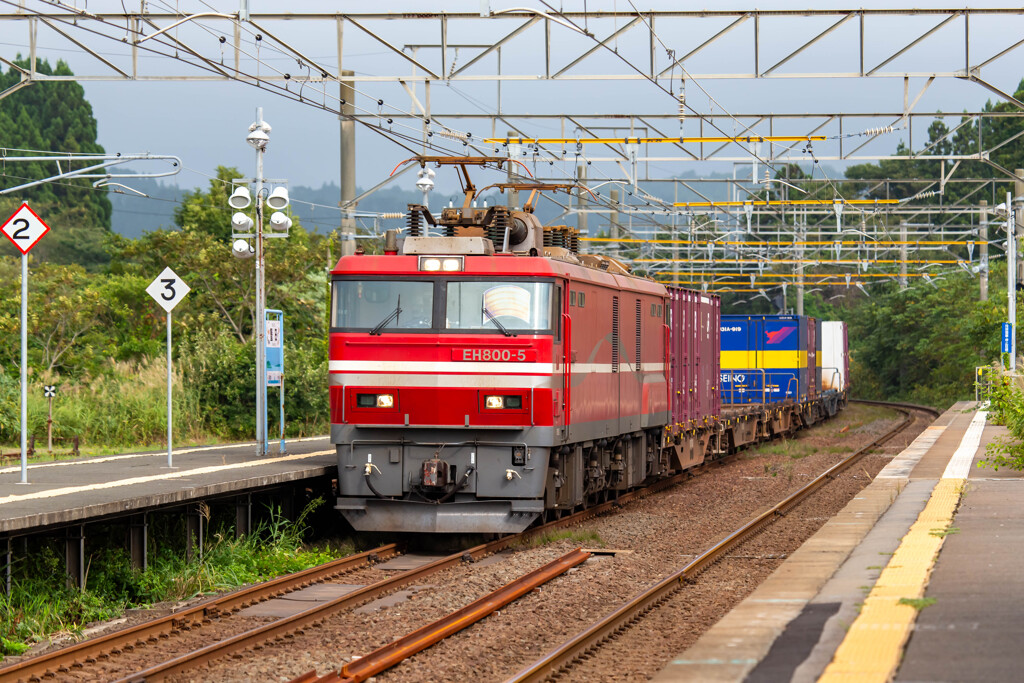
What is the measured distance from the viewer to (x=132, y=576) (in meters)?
12.3

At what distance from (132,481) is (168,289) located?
303 centimetres

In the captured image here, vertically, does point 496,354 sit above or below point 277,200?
below

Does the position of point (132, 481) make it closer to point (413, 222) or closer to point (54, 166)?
point (413, 222)

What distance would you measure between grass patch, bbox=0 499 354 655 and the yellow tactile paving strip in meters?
6.23

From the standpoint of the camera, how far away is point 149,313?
40.2 meters

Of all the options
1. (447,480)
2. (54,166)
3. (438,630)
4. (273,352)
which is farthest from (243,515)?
(54,166)

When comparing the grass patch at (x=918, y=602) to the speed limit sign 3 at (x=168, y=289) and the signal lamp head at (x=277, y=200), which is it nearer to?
the speed limit sign 3 at (x=168, y=289)

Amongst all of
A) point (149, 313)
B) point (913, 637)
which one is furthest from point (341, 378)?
point (149, 313)

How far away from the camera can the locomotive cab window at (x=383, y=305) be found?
14594mm

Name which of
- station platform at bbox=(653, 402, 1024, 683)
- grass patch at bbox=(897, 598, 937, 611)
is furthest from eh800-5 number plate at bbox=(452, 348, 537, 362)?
grass patch at bbox=(897, 598, 937, 611)

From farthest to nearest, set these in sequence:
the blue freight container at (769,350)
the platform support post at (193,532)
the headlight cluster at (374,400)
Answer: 1. the blue freight container at (769,350)
2. the headlight cluster at (374,400)
3. the platform support post at (193,532)

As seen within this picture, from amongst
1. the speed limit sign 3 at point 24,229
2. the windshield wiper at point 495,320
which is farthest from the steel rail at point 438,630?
the speed limit sign 3 at point 24,229

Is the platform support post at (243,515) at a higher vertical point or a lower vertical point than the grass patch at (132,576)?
higher

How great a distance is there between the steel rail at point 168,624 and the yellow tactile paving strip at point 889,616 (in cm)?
532
